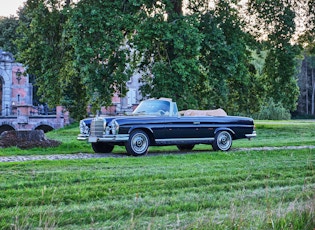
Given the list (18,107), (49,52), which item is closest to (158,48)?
(49,52)

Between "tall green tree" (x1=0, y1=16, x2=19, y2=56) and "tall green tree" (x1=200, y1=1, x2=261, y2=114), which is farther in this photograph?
"tall green tree" (x1=0, y1=16, x2=19, y2=56)

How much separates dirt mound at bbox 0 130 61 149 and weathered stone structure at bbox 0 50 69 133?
2103 centimetres

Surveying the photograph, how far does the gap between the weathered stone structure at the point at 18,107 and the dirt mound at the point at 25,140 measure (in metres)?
21.0

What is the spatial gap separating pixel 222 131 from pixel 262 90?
31.7ft

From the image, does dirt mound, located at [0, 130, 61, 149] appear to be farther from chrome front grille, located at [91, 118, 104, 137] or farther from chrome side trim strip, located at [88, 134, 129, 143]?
chrome side trim strip, located at [88, 134, 129, 143]

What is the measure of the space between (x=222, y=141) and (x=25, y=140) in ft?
21.7

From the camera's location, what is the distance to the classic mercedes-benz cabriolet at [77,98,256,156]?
14.0 m

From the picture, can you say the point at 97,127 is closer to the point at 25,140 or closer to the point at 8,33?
the point at 25,140

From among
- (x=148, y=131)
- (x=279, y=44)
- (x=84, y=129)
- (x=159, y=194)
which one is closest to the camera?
(x=159, y=194)

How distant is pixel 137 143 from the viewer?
14.1 metres

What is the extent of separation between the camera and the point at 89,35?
18.0 metres

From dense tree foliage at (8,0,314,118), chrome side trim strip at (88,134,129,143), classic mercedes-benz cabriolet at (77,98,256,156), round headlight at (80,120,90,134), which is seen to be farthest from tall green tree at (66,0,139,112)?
chrome side trim strip at (88,134,129,143)

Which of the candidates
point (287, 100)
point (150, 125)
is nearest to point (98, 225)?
point (150, 125)

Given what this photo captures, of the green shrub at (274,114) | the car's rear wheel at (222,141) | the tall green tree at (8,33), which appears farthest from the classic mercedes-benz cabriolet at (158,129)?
the tall green tree at (8,33)
